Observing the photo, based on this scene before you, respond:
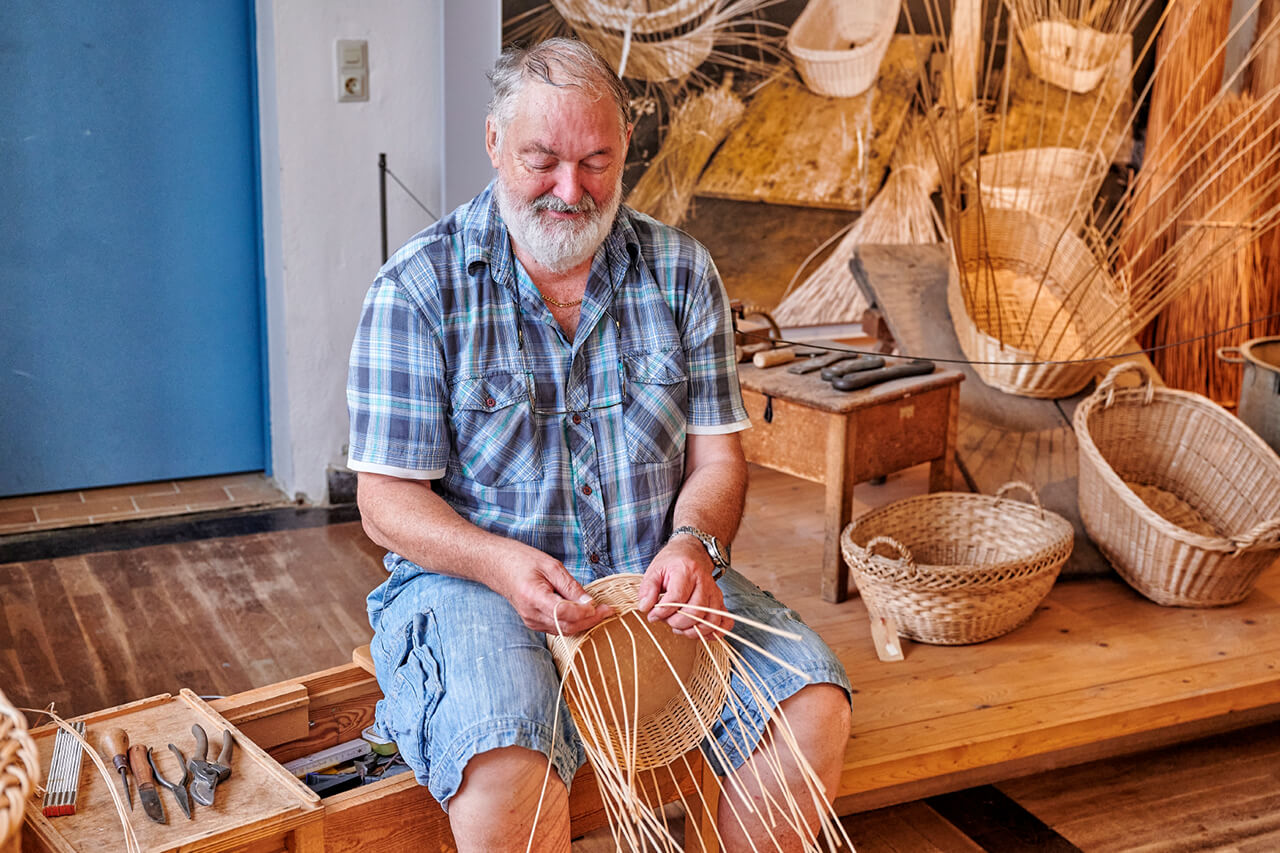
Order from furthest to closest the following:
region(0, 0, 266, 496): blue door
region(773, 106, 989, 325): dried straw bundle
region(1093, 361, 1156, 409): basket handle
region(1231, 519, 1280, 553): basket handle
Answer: region(773, 106, 989, 325): dried straw bundle
region(0, 0, 266, 496): blue door
region(1093, 361, 1156, 409): basket handle
region(1231, 519, 1280, 553): basket handle

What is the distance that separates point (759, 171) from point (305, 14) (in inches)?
63.4

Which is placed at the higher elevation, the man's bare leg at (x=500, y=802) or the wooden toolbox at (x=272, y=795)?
the man's bare leg at (x=500, y=802)

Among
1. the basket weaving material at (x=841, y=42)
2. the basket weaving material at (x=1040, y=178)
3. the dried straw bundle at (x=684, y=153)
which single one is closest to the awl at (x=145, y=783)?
the dried straw bundle at (x=684, y=153)

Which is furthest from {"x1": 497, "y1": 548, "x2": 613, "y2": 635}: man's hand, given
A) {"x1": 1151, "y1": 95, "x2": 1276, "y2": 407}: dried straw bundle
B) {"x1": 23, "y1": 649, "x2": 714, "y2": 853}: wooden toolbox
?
{"x1": 1151, "y1": 95, "x2": 1276, "y2": 407}: dried straw bundle

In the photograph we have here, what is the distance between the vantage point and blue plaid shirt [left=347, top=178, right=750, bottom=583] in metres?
1.66

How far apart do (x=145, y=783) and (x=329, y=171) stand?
2201 mm

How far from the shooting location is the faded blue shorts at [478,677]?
4.75ft

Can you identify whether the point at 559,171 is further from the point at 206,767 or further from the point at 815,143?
the point at 815,143

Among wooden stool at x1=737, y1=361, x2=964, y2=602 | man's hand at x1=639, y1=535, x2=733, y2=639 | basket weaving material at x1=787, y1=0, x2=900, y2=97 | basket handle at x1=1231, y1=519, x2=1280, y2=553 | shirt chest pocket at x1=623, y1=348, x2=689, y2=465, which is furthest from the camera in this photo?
basket weaving material at x1=787, y1=0, x2=900, y2=97

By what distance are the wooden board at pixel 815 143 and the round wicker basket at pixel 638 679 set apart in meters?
2.58

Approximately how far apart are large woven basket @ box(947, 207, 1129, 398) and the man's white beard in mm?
1497

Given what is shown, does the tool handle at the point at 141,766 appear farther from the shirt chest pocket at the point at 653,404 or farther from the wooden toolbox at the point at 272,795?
the shirt chest pocket at the point at 653,404

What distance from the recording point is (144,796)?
4.91ft

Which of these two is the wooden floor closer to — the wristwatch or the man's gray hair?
the wristwatch
